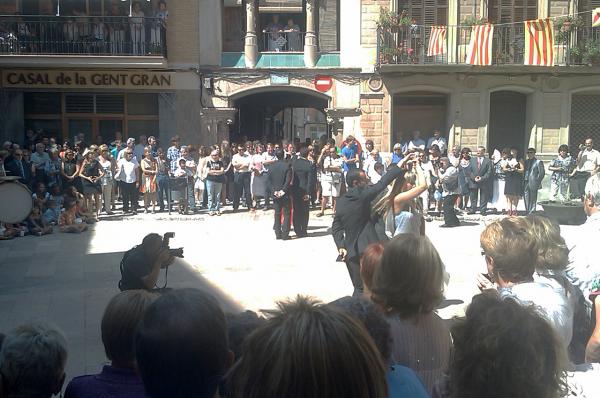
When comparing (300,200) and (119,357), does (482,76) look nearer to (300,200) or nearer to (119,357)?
(300,200)

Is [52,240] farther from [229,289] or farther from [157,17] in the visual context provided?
[157,17]

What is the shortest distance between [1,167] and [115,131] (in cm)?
889

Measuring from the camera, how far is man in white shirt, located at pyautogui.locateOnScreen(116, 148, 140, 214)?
1767cm

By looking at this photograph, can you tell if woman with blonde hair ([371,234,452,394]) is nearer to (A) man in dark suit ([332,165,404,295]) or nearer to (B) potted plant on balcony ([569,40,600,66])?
(A) man in dark suit ([332,165,404,295])

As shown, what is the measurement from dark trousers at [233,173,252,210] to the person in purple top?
1521cm

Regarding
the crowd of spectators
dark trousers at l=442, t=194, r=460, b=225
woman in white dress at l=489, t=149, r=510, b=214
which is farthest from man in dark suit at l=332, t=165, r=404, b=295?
woman in white dress at l=489, t=149, r=510, b=214

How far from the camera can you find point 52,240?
14.1 meters

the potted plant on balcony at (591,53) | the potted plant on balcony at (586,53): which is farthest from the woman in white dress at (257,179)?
the potted plant on balcony at (591,53)

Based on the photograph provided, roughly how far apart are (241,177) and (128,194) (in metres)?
3.01

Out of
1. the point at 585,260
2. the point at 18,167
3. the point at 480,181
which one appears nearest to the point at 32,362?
the point at 585,260

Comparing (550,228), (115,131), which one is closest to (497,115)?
(115,131)

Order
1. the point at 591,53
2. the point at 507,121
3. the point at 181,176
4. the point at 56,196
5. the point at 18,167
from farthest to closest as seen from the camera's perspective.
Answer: the point at 507,121
the point at 591,53
the point at 181,176
the point at 56,196
the point at 18,167

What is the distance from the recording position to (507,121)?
23.8m

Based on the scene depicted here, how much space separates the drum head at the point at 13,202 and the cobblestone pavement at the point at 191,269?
95 cm
